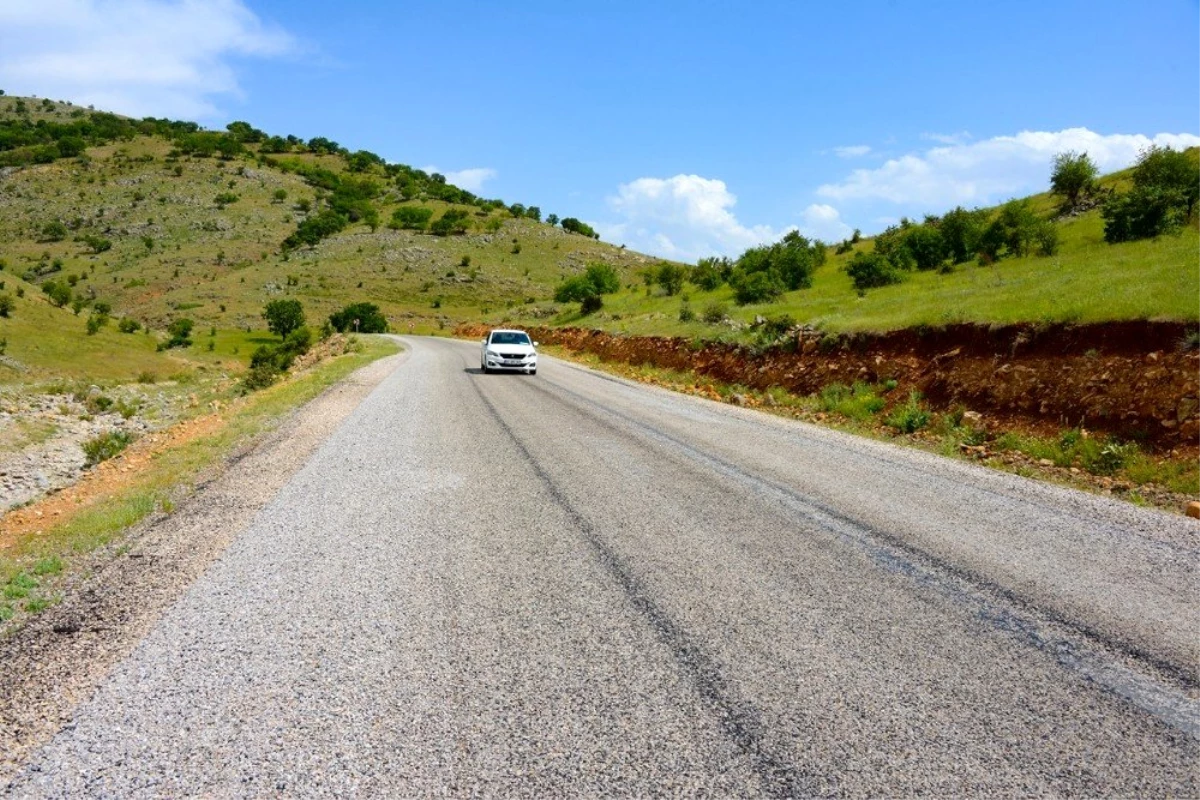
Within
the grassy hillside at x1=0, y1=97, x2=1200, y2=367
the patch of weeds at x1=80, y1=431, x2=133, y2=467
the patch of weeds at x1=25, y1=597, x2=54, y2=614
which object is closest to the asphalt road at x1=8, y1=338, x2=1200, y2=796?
the patch of weeds at x1=25, y1=597, x2=54, y2=614

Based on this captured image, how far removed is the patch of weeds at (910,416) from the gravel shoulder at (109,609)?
34.9 ft

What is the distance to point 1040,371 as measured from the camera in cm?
1232

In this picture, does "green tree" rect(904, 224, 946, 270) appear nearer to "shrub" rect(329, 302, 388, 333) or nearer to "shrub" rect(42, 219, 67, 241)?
"shrub" rect(329, 302, 388, 333)

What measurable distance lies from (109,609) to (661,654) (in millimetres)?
3298

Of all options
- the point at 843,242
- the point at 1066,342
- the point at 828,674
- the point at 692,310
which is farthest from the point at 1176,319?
the point at 843,242

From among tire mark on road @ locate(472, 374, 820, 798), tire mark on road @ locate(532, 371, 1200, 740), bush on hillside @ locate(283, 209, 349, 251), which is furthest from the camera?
bush on hillside @ locate(283, 209, 349, 251)

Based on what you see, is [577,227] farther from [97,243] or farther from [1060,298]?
[1060,298]

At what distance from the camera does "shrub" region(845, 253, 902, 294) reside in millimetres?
36606

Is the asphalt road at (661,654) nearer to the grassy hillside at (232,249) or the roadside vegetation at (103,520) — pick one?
the roadside vegetation at (103,520)

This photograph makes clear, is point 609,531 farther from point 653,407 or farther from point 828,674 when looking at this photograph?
point 653,407

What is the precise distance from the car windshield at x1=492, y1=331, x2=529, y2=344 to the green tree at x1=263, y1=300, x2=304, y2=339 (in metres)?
44.2

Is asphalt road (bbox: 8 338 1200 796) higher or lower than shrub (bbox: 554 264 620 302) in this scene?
lower

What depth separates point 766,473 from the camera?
8.48 metres

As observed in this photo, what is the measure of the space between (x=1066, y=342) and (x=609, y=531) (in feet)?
34.1
